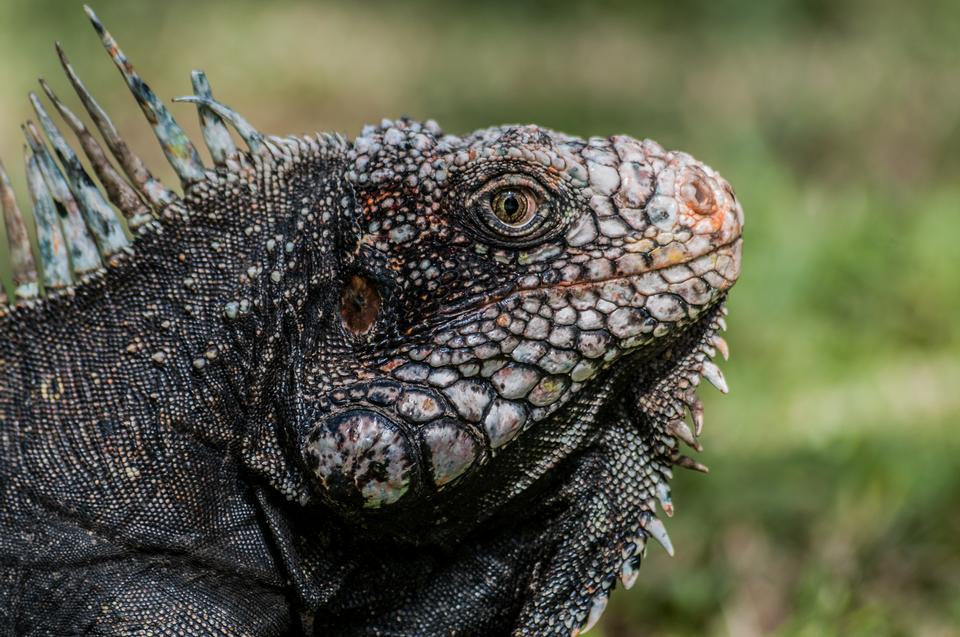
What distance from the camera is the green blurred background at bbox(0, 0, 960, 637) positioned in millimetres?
4980

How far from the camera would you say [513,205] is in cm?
305

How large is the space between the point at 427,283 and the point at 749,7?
10430 millimetres

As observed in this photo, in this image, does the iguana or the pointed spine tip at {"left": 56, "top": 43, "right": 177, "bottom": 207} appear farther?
the pointed spine tip at {"left": 56, "top": 43, "right": 177, "bottom": 207}

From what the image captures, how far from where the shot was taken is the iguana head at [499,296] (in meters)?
2.95

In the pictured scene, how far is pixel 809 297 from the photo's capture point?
7.32 m

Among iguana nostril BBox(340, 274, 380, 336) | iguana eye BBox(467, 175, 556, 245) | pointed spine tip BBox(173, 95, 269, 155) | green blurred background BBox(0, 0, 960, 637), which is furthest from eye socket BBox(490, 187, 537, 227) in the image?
green blurred background BBox(0, 0, 960, 637)

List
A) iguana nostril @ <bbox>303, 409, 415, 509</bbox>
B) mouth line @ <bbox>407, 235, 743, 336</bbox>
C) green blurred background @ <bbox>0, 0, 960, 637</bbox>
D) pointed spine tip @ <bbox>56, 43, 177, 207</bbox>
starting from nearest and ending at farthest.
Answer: iguana nostril @ <bbox>303, 409, 415, 509</bbox>, mouth line @ <bbox>407, 235, 743, 336</bbox>, pointed spine tip @ <bbox>56, 43, 177, 207</bbox>, green blurred background @ <bbox>0, 0, 960, 637</bbox>

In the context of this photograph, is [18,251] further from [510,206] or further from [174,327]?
[510,206]

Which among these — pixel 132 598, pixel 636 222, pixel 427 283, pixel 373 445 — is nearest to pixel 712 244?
pixel 636 222

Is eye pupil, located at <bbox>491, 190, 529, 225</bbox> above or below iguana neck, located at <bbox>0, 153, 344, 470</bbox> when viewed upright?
above

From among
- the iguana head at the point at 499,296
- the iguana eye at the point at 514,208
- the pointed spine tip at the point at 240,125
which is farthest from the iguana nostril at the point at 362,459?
the pointed spine tip at the point at 240,125

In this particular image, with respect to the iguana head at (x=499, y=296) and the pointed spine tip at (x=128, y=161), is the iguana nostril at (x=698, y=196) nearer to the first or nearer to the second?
the iguana head at (x=499, y=296)

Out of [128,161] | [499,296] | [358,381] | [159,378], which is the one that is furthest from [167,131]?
[499,296]

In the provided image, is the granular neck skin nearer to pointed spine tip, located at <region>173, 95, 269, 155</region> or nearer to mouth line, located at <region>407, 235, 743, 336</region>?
pointed spine tip, located at <region>173, 95, 269, 155</region>
